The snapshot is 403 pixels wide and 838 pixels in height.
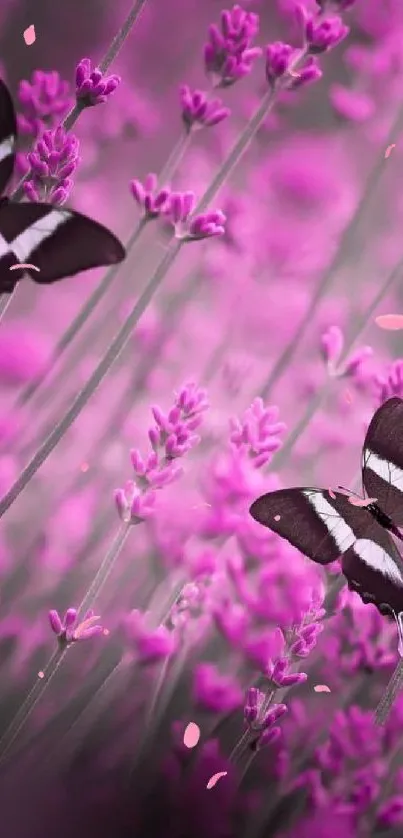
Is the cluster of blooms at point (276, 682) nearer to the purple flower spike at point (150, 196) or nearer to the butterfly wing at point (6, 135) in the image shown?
the purple flower spike at point (150, 196)

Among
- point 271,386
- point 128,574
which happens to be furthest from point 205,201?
point 128,574

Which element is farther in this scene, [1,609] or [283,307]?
[283,307]

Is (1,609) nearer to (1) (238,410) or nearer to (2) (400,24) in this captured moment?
(1) (238,410)

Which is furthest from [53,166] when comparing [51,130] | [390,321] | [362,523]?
[362,523]

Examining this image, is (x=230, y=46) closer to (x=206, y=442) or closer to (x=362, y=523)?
(x=206, y=442)

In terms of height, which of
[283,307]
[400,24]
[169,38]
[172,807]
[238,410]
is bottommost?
[172,807]

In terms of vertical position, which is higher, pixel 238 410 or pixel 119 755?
pixel 238 410
